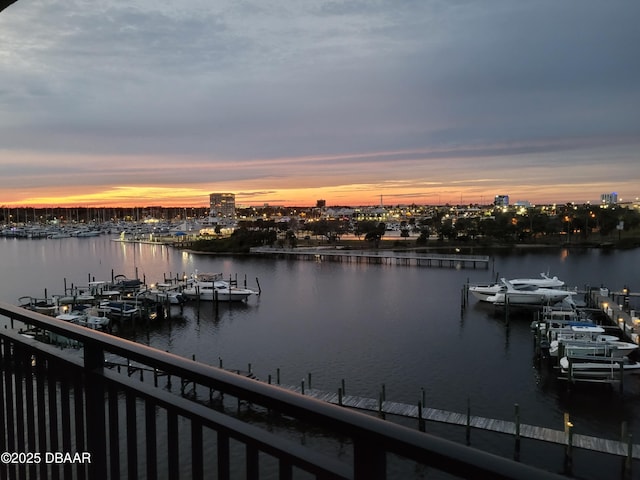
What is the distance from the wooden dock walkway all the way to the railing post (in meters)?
7.93

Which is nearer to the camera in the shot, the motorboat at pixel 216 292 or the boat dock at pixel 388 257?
the motorboat at pixel 216 292

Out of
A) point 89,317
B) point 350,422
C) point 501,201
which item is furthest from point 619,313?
point 501,201

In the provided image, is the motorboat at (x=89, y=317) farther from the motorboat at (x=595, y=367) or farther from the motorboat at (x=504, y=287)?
the motorboat at (x=504, y=287)

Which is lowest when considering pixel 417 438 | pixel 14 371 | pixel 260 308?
pixel 260 308

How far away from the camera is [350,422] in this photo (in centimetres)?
87

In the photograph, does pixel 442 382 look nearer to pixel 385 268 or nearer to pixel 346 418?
pixel 346 418

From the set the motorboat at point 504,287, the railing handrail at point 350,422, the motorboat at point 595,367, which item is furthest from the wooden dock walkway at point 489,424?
the motorboat at point 504,287

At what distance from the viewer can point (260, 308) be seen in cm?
2586

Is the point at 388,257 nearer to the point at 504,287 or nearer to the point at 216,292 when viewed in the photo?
the point at 504,287

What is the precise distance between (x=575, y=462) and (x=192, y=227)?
91677 mm

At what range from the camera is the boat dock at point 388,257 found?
40.8 meters

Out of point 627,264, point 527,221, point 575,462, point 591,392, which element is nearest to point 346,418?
point 575,462

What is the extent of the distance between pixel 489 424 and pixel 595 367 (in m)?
5.26

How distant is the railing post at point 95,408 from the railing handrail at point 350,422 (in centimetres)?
12
